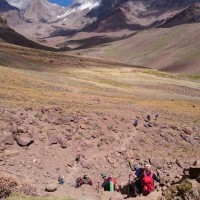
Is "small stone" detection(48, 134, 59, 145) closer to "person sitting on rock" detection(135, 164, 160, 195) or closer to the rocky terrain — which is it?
the rocky terrain

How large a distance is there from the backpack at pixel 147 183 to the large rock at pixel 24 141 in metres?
7.51

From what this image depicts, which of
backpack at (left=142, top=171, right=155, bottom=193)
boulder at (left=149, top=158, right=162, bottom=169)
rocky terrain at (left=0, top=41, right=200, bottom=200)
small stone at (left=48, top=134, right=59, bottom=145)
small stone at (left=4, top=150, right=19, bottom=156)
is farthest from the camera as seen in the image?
boulder at (left=149, top=158, right=162, bottom=169)

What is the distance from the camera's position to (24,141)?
813 inches

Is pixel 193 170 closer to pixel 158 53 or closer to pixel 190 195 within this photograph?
pixel 190 195

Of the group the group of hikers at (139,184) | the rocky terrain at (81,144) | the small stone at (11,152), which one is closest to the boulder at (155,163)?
the rocky terrain at (81,144)

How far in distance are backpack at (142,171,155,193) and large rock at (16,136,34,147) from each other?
24.6 feet

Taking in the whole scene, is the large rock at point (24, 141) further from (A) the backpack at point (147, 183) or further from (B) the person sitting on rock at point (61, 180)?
(A) the backpack at point (147, 183)

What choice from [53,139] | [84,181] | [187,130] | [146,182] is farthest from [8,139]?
[187,130]

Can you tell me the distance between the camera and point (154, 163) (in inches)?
889

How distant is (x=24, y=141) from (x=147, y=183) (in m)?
7.85

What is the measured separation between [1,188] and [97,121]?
12194 mm

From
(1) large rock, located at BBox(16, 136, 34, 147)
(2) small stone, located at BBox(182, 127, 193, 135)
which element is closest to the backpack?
(1) large rock, located at BBox(16, 136, 34, 147)

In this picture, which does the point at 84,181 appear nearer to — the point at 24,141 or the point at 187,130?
the point at 24,141

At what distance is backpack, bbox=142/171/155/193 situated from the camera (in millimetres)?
15500
